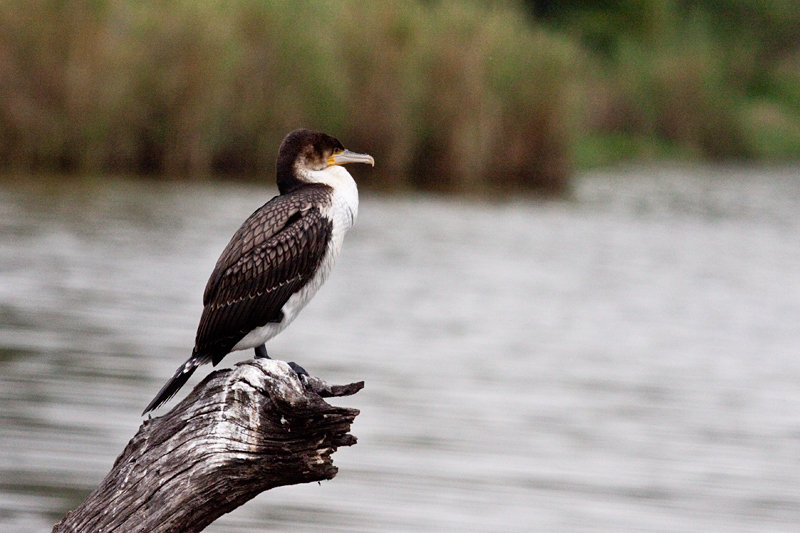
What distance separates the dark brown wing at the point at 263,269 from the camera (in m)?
4.50

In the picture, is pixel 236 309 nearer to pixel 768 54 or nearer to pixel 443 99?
pixel 443 99

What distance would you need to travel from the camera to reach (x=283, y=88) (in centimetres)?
2442

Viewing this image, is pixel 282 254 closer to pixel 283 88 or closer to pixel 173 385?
pixel 173 385

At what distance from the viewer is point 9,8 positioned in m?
21.7

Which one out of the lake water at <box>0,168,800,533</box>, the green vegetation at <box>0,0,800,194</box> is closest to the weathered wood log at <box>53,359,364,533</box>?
the lake water at <box>0,168,800,533</box>

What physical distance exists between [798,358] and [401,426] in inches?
219

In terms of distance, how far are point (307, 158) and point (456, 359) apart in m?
7.29

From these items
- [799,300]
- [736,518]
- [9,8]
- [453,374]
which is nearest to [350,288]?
[453,374]

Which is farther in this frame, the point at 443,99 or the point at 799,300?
the point at 443,99

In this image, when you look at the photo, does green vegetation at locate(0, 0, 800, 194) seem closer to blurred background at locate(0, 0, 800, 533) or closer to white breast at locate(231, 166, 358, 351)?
blurred background at locate(0, 0, 800, 533)

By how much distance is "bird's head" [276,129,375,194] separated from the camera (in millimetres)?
4762

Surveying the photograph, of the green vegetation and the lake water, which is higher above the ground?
the green vegetation

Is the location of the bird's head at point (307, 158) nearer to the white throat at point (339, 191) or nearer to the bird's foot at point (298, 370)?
the white throat at point (339, 191)

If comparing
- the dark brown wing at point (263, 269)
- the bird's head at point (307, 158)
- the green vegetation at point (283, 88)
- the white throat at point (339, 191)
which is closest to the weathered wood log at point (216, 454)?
the dark brown wing at point (263, 269)
